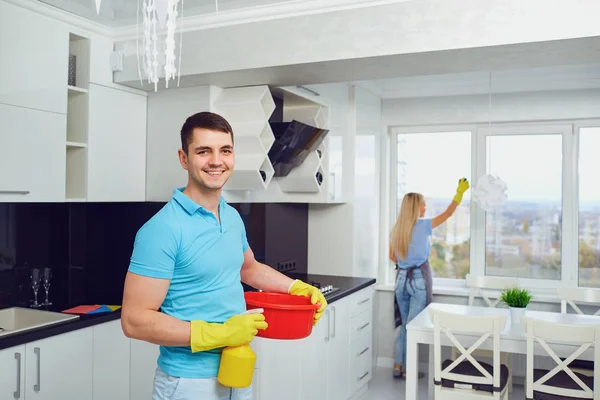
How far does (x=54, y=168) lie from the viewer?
2.84 meters

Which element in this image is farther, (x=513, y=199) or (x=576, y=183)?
(x=513, y=199)

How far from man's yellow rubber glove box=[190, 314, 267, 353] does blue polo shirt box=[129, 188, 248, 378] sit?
7cm

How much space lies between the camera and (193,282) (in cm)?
165

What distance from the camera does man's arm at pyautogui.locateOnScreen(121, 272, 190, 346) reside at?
153cm

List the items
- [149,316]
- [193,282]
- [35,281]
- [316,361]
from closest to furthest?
[149,316], [193,282], [35,281], [316,361]

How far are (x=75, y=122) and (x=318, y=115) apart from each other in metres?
1.65

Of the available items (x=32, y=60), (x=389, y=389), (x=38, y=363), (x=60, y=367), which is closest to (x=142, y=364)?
(x=60, y=367)

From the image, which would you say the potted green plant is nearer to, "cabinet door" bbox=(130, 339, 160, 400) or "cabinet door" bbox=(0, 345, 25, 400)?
"cabinet door" bbox=(130, 339, 160, 400)

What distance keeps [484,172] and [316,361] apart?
245 cm

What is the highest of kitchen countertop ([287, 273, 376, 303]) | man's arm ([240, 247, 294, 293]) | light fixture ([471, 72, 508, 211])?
light fixture ([471, 72, 508, 211])

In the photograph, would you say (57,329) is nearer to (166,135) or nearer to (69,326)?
(69,326)

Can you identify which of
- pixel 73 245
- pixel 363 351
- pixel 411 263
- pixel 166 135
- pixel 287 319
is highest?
pixel 166 135

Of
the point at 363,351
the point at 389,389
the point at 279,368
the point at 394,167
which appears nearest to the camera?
the point at 279,368

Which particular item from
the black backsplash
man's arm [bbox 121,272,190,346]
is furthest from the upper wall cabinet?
man's arm [bbox 121,272,190,346]
